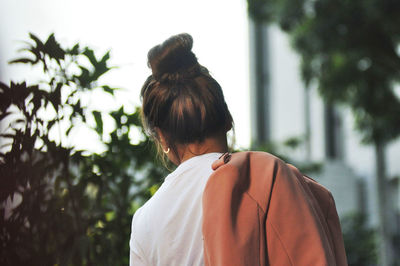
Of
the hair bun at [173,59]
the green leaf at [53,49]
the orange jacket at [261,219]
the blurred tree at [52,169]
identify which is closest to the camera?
the orange jacket at [261,219]

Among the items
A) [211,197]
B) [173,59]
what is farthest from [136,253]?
[173,59]

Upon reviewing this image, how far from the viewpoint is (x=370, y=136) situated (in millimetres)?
6371

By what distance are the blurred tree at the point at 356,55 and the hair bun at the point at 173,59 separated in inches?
174

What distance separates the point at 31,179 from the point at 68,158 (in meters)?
0.24

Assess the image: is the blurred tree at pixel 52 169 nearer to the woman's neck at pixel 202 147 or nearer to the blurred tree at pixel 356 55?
the woman's neck at pixel 202 147

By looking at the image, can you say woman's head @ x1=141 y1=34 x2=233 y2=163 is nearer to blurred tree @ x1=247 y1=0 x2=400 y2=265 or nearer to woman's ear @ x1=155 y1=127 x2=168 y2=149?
woman's ear @ x1=155 y1=127 x2=168 y2=149

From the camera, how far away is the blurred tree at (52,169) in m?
1.55

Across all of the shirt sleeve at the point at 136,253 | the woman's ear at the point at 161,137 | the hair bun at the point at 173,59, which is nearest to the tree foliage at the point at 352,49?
the hair bun at the point at 173,59

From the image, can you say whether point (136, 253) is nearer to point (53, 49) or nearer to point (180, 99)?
point (180, 99)

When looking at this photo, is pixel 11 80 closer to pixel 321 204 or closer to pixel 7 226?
pixel 7 226

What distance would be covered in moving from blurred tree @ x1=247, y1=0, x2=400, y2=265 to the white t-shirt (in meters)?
4.59

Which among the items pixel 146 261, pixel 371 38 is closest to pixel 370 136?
pixel 371 38

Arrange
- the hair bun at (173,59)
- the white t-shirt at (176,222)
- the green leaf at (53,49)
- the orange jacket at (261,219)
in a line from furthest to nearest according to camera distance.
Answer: the green leaf at (53,49) → the hair bun at (173,59) → the white t-shirt at (176,222) → the orange jacket at (261,219)

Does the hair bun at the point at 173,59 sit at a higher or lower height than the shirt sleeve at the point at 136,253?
higher
